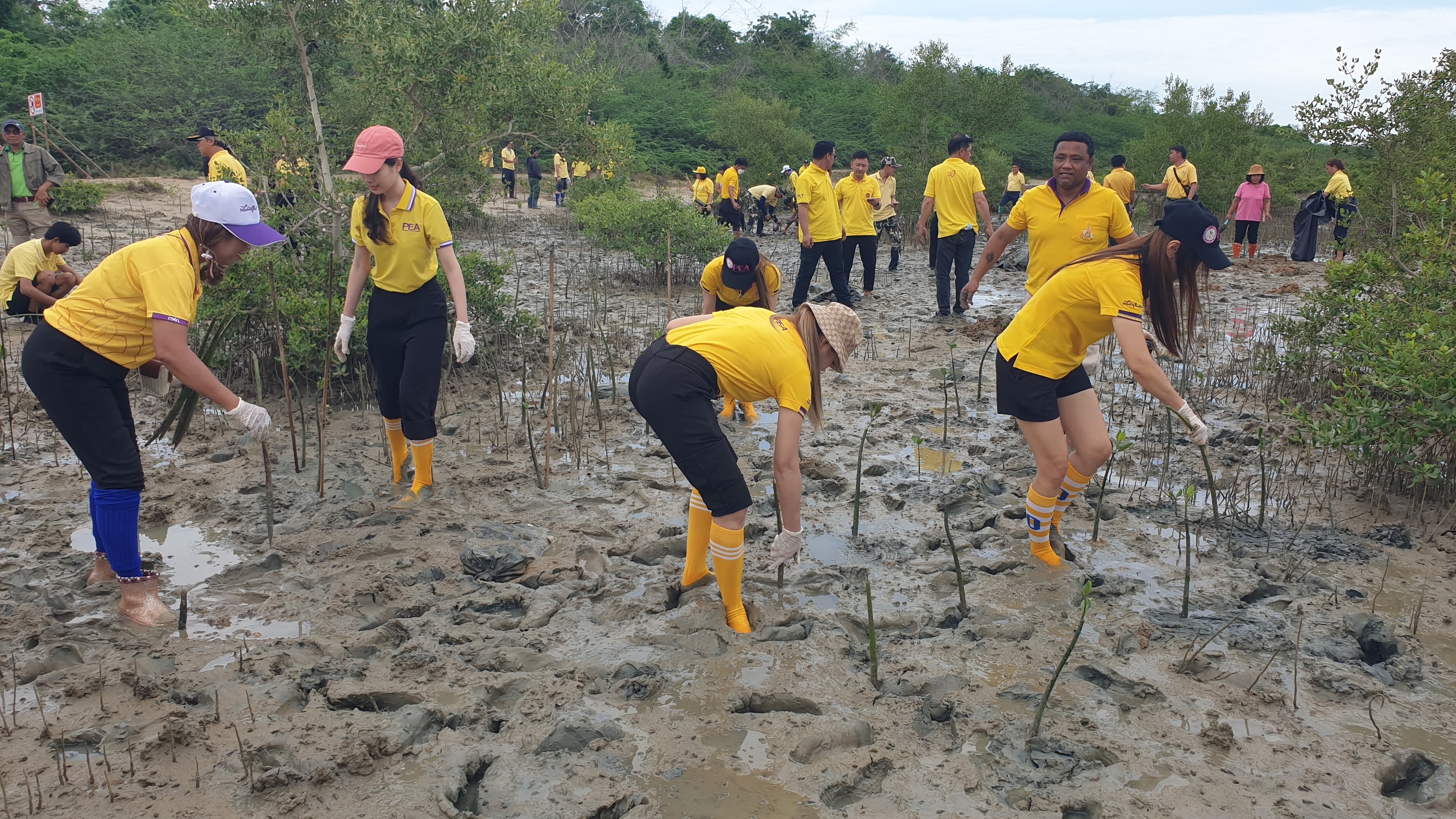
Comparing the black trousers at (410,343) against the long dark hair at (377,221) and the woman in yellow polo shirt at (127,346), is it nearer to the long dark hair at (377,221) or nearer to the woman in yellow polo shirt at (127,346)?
the long dark hair at (377,221)

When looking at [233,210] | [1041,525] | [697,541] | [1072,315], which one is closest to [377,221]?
[233,210]

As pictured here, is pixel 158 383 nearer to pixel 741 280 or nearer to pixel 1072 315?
pixel 741 280

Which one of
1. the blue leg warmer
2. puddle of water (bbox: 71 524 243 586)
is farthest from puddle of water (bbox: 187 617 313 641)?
puddle of water (bbox: 71 524 243 586)

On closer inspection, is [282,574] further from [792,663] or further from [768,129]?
[768,129]

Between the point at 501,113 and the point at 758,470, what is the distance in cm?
468

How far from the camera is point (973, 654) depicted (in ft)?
11.7

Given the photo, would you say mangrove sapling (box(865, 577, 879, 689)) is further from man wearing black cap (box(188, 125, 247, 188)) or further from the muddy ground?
man wearing black cap (box(188, 125, 247, 188))

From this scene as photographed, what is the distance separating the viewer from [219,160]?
7.44m

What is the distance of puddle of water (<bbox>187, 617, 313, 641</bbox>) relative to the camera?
3582mm

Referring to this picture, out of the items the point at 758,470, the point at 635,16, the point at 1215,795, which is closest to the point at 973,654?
the point at 1215,795

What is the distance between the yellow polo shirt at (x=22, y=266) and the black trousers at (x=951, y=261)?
748 cm

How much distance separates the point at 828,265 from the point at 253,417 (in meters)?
6.60

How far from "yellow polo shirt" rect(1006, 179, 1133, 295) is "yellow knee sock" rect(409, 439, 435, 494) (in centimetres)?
343

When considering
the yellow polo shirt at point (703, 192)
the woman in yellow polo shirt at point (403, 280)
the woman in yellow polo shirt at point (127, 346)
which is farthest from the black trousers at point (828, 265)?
the yellow polo shirt at point (703, 192)
